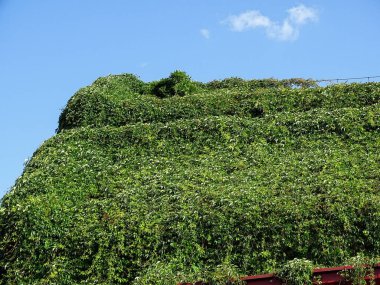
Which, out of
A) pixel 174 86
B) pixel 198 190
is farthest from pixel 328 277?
pixel 174 86

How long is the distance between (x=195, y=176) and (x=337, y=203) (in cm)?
330

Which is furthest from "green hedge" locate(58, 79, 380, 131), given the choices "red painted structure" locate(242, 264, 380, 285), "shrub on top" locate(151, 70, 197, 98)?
"red painted structure" locate(242, 264, 380, 285)

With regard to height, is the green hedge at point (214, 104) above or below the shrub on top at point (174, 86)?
below

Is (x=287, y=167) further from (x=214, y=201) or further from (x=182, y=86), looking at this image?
(x=182, y=86)

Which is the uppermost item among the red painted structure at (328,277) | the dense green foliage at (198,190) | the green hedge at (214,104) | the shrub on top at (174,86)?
the shrub on top at (174,86)

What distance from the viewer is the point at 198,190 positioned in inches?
518

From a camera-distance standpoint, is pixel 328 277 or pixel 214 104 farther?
pixel 214 104

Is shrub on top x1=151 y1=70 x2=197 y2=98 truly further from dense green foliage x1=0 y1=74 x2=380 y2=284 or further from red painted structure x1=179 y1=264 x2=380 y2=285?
red painted structure x1=179 y1=264 x2=380 y2=285

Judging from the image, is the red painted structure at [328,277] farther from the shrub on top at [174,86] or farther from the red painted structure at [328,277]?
the shrub on top at [174,86]

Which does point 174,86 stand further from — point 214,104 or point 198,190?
point 198,190

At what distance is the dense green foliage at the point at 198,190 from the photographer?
38.1ft

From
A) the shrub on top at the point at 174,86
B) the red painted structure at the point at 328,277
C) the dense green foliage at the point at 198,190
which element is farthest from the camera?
the shrub on top at the point at 174,86

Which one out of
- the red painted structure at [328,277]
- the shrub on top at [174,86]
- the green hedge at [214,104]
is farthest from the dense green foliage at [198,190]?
the shrub on top at [174,86]

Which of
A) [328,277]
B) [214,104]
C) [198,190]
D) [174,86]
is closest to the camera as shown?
[328,277]
